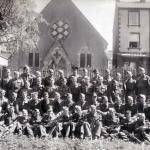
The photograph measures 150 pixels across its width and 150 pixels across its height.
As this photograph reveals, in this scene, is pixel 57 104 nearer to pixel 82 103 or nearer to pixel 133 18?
pixel 82 103

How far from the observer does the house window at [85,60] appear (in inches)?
1222

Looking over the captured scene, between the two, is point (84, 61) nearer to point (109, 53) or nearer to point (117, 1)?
point (109, 53)

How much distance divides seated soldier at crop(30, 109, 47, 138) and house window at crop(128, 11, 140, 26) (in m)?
23.2

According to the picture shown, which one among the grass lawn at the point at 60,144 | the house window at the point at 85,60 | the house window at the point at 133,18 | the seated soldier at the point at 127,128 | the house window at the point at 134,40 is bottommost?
the grass lawn at the point at 60,144

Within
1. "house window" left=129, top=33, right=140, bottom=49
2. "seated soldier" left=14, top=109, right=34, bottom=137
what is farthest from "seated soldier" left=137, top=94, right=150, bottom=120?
"house window" left=129, top=33, right=140, bottom=49

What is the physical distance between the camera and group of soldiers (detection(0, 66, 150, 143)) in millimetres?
12805

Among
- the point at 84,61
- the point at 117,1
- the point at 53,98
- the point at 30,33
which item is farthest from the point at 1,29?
the point at 117,1

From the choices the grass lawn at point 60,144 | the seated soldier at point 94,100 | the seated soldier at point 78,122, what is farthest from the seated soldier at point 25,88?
the grass lawn at point 60,144

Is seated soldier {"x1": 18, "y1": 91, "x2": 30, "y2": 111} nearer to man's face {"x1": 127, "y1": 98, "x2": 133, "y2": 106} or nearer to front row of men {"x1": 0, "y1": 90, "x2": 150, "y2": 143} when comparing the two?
front row of men {"x1": 0, "y1": 90, "x2": 150, "y2": 143}

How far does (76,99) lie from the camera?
1464 cm

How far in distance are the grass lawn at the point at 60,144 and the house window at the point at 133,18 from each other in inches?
953

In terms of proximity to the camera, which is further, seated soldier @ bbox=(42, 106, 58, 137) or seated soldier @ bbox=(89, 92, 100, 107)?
seated soldier @ bbox=(89, 92, 100, 107)

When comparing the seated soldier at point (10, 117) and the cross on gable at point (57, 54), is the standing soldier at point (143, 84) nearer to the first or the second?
the seated soldier at point (10, 117)

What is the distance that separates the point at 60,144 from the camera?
11.3 meters
